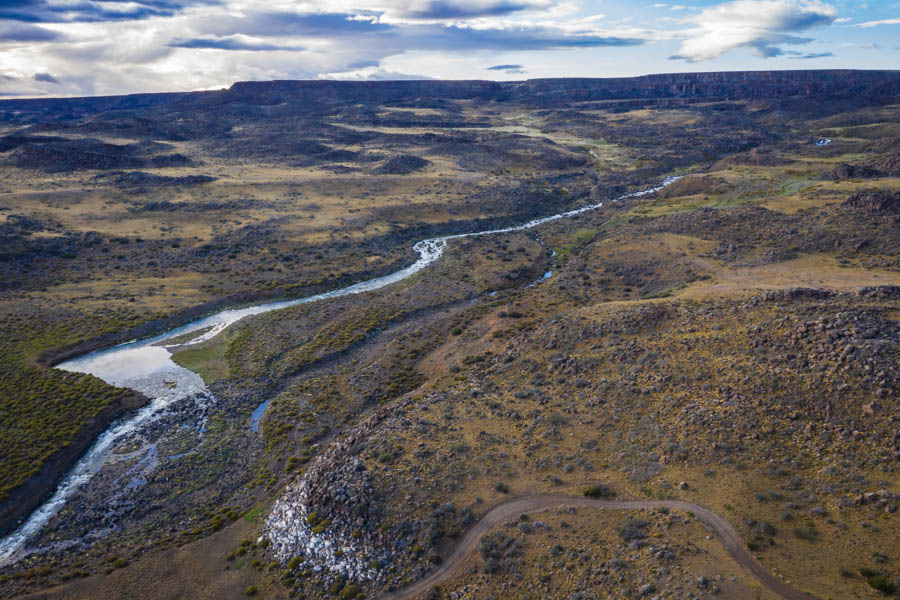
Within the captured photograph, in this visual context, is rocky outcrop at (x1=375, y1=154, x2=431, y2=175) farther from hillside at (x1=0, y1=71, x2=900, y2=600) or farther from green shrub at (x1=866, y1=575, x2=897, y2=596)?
green shrub at (x1=866, y1=575, x2=897, y2=596)

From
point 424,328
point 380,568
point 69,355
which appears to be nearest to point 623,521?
point 380,568

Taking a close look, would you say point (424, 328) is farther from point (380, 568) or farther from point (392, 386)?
point (380, 568)

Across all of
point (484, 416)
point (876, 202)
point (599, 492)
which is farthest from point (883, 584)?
point (876, 202)

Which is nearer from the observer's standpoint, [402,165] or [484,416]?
[484,416]

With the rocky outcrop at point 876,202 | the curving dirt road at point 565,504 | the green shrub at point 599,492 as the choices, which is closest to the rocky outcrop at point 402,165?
the rocky outcrop at point 876,202

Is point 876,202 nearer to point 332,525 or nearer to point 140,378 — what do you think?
point 332,525
